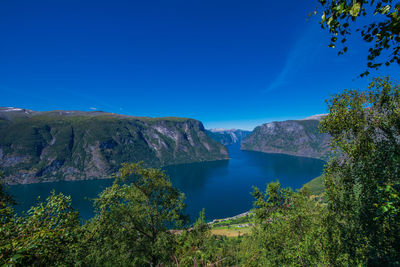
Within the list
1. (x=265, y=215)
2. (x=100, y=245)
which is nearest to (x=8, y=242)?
(x=100, y=245)

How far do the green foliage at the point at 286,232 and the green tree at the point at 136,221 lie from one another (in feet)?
20.3

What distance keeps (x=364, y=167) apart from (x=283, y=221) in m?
7.75

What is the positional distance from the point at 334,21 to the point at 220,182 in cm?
18385

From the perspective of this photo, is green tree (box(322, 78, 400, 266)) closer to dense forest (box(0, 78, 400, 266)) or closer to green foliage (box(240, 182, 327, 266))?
→ dense forest (box(0, 78, 400, 266))

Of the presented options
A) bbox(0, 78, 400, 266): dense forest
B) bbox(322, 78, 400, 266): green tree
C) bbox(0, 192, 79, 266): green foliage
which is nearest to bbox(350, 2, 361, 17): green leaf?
bbox(0, 78, 400, 266): dense forest

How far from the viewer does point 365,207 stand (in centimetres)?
818

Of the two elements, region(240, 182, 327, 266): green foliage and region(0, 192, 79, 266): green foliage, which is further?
region(240, 182, 327, 266): green foliage

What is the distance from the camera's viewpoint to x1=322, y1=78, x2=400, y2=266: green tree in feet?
24.2

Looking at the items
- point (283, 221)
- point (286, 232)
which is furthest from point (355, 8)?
point (283, 221)

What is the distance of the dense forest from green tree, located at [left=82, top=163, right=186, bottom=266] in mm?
68

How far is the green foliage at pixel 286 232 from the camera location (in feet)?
30.3

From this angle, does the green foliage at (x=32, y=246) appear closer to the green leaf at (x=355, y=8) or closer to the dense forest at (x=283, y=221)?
the dense forest at (x=283, y=221)

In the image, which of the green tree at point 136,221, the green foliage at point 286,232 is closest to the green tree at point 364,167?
the green foliage at point 286,232

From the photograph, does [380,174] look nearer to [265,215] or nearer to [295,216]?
[295,216]
